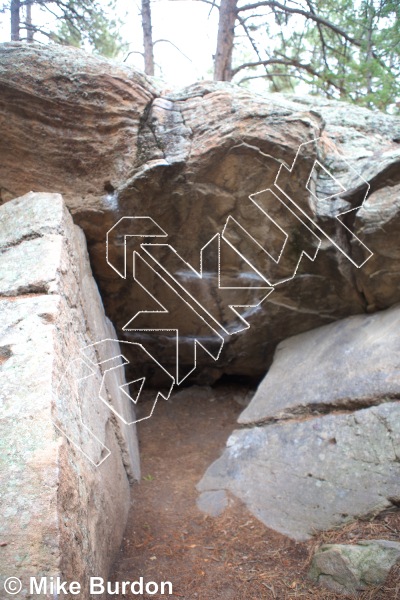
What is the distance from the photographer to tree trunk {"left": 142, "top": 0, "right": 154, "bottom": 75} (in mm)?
6656

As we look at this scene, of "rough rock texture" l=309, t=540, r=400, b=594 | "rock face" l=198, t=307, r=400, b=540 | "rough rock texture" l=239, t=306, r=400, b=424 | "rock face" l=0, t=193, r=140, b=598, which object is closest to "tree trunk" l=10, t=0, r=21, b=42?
"rock face" l=0, t=193, r=140, b=598

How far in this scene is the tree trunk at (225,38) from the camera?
626 centimetres

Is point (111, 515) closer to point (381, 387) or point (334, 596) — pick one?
point (334, 596)

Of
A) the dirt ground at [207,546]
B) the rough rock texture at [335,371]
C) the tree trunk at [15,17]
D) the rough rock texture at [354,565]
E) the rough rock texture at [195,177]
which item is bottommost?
the dirt ground at [207,546]

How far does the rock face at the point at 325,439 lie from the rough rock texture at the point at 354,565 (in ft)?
1.03

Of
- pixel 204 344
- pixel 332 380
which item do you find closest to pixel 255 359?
pixel 204 344

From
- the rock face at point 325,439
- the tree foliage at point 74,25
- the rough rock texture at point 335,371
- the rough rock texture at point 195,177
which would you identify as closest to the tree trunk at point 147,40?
the tree foliage at point 74,25

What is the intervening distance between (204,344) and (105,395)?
4.86ft

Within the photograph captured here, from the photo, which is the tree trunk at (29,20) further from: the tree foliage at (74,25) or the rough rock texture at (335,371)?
the rough rock texture at (335,371)

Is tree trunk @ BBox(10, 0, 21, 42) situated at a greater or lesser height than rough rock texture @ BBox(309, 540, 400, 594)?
greater

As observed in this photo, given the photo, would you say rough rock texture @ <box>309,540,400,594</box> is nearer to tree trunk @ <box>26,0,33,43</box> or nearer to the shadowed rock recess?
the shadowed rock recess

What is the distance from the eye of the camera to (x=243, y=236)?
3936 mm

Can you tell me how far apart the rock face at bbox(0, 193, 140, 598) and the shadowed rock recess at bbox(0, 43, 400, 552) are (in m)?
0.05

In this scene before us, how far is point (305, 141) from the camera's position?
141 inches
